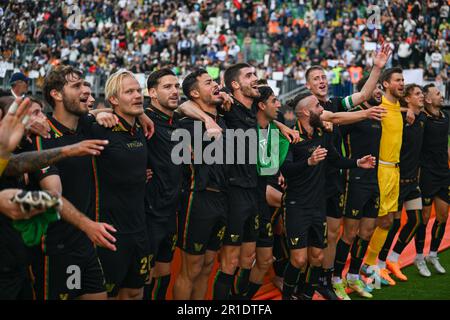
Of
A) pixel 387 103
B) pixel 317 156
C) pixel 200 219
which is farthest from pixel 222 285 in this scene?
pixel 387 103

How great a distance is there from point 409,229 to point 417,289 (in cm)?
95

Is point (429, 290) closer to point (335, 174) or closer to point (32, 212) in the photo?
point (335, 174)

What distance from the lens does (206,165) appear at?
630 centimetres

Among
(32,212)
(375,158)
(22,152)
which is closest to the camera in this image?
(32,212)

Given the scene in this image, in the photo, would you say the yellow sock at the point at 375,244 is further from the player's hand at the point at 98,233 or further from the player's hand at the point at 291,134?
the player's hand at the point at 98,233

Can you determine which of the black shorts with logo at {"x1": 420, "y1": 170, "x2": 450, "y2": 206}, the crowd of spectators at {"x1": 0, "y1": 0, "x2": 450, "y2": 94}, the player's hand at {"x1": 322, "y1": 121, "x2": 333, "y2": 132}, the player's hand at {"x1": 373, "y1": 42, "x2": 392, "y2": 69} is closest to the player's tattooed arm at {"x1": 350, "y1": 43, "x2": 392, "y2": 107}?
the player's hand at {"x1": 373, "y1": 42, "x2": 392, "y2": 69}

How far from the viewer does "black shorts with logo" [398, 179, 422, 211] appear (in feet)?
28.6

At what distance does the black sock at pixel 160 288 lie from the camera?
6211mm

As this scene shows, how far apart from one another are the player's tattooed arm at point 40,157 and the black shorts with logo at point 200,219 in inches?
76.1

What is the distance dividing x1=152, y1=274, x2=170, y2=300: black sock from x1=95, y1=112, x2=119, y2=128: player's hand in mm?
1574

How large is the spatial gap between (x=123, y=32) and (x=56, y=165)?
2618cm

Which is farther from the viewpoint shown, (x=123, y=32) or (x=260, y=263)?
(x=123, y=32)

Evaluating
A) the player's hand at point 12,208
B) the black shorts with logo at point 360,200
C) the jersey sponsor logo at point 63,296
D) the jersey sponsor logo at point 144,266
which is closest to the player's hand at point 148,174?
the jersey sponsor logo at point 144,266
